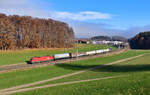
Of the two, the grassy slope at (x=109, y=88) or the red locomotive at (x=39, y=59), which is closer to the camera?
the grassy slope at (x=109, y=88)

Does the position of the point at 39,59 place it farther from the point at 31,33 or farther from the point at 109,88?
the point at 109,88

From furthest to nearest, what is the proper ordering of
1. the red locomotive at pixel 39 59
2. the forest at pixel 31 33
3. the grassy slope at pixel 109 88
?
the forest at pixel 31 33, the red locomotive at pixel 39 59, the grassy slope at pixel 109 88

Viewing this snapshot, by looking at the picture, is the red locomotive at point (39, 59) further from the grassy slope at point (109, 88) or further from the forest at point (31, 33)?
the grassy slope at point (109, 88)

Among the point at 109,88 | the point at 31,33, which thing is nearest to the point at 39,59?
the point at 31,33

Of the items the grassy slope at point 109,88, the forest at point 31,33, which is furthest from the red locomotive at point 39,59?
the grassy slope at point 109,88

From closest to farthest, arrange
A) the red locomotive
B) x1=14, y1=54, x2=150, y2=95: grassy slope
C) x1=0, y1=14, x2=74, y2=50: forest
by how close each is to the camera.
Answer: x1=14, y1=54, x2=150, y2=95: grassy slope < the red locomotive < x1=0, y1=14, x2=74, y2=50: forest

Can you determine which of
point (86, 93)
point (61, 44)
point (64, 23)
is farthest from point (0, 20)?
point (86, 93)

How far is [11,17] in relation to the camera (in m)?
76.8

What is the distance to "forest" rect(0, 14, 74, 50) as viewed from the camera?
67.9 metres

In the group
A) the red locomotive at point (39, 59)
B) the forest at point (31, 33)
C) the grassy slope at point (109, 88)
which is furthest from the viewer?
the forest at point (31, 33)

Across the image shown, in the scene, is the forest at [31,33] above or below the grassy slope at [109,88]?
above

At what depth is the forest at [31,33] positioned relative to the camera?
67.9m

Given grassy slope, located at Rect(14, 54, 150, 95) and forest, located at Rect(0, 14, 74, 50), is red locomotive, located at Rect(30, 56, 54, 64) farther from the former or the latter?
grassy slope, located at Rect(14, 54, 150, 95)

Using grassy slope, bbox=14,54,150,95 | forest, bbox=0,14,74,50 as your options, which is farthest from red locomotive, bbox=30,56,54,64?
grassy slope, bbox=14,54,150,95
